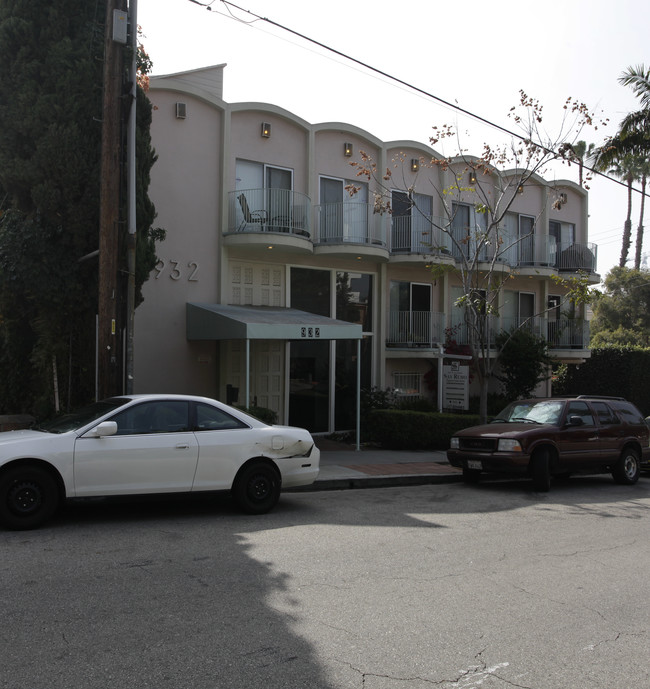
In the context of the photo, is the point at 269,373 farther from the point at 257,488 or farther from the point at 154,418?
the point at 154,418

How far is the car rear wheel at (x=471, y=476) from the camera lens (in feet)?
40.3

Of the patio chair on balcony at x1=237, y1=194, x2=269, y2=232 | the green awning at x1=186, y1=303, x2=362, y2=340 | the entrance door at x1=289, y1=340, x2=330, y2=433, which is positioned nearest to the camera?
the green awning at x1=186, y1=303, x2=362, y2=340

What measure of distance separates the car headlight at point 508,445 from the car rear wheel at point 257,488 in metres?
4.53

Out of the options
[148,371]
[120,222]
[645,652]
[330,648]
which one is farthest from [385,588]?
[148,371]

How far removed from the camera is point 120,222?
10.7m

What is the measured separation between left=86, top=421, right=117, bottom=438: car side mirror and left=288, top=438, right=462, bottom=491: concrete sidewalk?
4.08 metres

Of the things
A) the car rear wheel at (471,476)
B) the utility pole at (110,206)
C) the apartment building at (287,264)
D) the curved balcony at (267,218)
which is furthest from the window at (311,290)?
the utility pole at (110,206)

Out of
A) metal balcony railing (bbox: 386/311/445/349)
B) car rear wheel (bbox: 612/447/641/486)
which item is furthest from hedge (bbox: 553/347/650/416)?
car rear wheel (bbox: 612/447/641/486)

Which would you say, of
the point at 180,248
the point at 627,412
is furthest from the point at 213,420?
the point at 627,412

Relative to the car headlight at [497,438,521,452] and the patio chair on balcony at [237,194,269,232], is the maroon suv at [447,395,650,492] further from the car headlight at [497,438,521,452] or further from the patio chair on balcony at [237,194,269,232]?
the patio chair on balcony at [237,194,269,232]

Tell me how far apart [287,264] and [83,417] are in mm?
9672

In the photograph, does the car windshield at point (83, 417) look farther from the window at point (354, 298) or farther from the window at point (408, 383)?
the window at point (408, 383)

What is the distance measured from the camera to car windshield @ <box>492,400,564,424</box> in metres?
12.2

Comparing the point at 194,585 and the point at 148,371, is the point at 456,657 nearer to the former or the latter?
the point at 194,585
